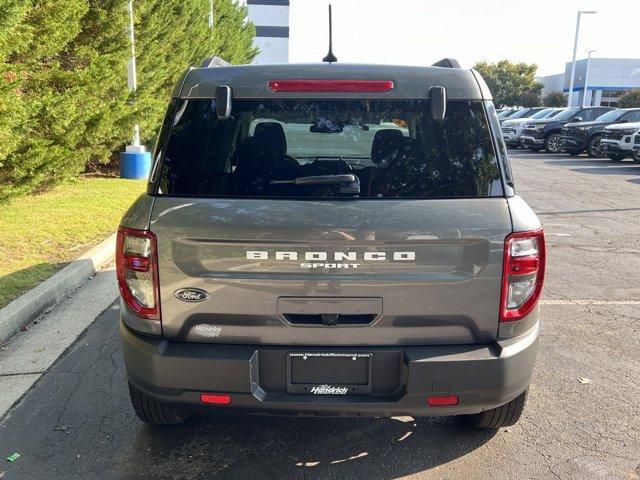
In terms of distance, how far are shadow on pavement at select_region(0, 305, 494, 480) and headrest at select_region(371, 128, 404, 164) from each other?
156 cm

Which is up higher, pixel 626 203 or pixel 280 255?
pixel 280 255

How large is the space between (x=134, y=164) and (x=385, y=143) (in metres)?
11.1

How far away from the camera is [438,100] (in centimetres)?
260

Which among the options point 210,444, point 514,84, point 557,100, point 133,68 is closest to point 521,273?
point 210,444

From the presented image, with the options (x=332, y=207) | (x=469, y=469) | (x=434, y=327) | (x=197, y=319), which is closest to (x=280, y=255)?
(x=332, y=207)

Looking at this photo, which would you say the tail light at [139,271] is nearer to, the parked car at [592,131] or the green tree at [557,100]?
the parked car at [592,131]

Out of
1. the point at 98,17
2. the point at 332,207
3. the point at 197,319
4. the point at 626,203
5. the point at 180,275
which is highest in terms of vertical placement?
the point at 98,17

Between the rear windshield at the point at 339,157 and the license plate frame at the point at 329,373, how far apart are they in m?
0.71

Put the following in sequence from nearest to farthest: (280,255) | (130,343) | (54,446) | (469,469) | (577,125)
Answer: (280,255) → (130,343) → (469,469) → (54,446) → (577,125)

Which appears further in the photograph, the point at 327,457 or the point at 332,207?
the point at 327,457

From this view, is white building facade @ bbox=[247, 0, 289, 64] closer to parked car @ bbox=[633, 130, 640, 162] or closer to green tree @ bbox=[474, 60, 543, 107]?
green tree @ bbox=[474, 60, 543, 107]

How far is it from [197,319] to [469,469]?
1.58 meters

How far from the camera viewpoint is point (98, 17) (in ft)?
35.4

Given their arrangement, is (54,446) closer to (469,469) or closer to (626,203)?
(469,469)
